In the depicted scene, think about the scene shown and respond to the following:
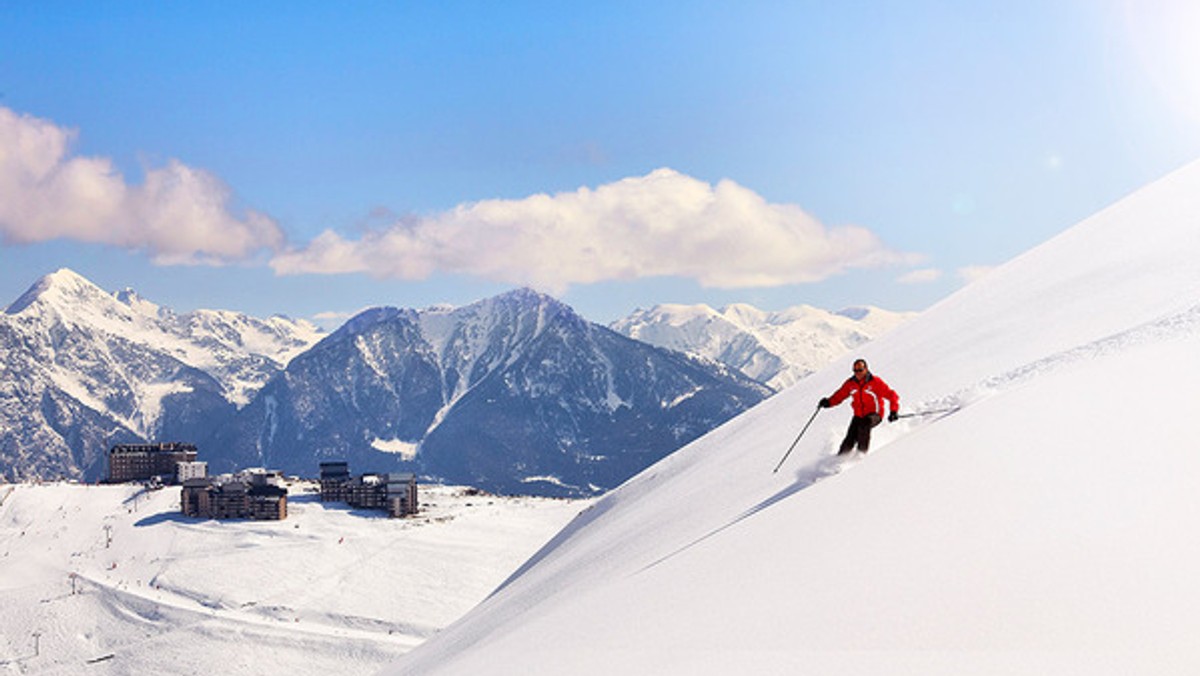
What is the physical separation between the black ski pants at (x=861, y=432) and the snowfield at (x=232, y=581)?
8961cm

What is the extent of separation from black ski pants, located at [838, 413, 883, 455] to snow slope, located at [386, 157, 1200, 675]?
290 millimetres

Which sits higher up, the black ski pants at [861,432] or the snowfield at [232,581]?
the black ski pants at [861,432]

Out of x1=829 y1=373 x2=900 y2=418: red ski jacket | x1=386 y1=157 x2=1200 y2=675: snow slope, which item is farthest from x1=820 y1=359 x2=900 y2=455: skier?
x1=386 y1=157 x2=1200 y2=675: snow slope

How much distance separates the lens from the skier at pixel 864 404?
10.5 m

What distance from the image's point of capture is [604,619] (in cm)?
817

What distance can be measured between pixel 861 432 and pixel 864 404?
1.75 feet

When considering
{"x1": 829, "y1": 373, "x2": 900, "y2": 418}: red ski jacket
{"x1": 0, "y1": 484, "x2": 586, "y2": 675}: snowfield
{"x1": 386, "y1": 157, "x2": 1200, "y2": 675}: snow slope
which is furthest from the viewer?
{"x1": 0, "y1": 484, "x2": 586, "y2": 675}: snowfield

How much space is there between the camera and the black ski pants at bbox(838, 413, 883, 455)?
10484 millimetres

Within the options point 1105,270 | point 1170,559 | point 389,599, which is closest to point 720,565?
point 1170,559

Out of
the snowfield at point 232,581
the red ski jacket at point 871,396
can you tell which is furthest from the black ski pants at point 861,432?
the snowfield at point 232,581

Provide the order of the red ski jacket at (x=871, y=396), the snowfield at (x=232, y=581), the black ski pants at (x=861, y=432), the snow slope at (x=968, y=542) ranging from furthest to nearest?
1. the snowfield at (x=232, y=581)
2. the red ski jacket at (x=871, y=396)
3. the black ski pants at (x=861, y=432)
4. the snow slope at (x=968, y=542)

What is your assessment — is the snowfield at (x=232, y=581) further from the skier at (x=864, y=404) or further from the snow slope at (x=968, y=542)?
the skier at (x=864, y=404)

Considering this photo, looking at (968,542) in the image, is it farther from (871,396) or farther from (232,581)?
(232,581)

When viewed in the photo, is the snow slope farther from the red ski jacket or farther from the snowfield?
the snowfield
